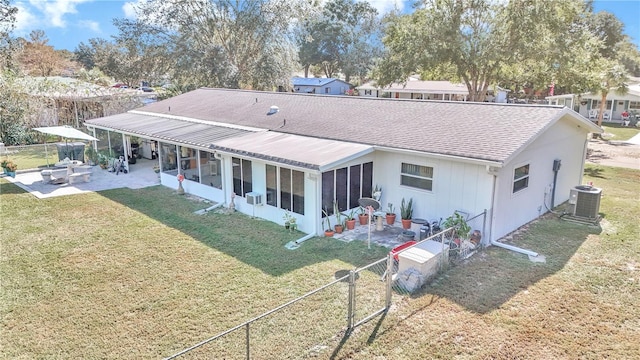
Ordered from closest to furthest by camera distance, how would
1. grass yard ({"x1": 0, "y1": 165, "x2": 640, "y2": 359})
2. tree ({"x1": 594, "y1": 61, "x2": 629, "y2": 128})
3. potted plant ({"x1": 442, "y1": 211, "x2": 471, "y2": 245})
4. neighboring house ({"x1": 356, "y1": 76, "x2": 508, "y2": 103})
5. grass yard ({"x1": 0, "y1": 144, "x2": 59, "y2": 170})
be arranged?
1. grass yard ({"x1": 0, "y1": 165, "x2": 640, "y2": 359})
2. potted plant ({"x1": 442, "y1": 211, "x2": 471, "y2": 245})
3. grass yard ({"x1": 0, "y1": 144, "x2": 59, "y2": 170})
4. tree ({"x1": 594, "y1": 61, "x2": 629, "y2": 128})
5. neighboring house ({"x1": 356, "y1": 76, "x2": 508, "y2": 103})

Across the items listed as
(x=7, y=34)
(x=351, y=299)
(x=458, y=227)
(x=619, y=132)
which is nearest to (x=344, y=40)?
(x=619, y=132)

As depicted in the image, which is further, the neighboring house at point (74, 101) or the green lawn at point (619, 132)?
the green lawn at point (619, 132)

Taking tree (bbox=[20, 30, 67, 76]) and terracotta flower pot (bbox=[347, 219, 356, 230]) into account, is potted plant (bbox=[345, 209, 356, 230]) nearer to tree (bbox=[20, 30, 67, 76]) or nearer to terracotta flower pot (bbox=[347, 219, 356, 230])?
terracotta flower pot (bbox=[347, 219, 356, 230])

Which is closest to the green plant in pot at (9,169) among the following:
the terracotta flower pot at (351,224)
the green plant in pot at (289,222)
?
the green plant in pot at (289,222)

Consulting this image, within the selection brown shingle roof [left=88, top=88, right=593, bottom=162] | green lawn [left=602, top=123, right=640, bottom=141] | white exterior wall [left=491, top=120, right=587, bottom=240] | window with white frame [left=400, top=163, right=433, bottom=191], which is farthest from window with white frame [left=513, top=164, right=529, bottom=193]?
green lawn [left=602, top=123, right=640, bottom=141]

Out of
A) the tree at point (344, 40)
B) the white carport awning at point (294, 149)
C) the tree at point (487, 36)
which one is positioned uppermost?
the tree at point (344, 40)

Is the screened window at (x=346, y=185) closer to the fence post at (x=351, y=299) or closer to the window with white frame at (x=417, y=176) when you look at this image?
the window with white frame at (x=417, y=176)
